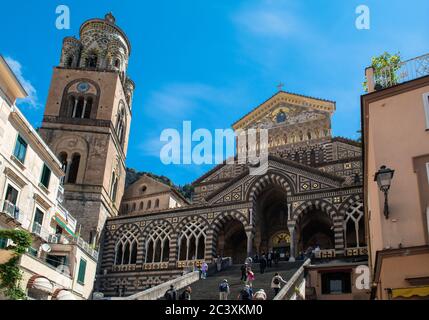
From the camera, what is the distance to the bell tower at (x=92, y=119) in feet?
128

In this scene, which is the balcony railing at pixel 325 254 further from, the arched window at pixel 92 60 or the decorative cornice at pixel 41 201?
the arched window at pixel 92 60

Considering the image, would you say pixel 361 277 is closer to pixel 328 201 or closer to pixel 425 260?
pixel 328 201

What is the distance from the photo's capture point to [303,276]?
A: 2497 centimetres

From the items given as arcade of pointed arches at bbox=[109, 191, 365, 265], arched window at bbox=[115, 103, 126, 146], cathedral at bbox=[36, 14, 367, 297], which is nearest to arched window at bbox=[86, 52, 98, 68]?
cathedral at bbox=[36, 14, 367, 297]

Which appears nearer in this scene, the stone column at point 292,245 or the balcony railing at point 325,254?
the balcony railing at point 325,254

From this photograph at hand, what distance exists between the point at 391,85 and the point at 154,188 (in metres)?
35.5

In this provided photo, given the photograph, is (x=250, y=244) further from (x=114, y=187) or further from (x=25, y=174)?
(x=114, y=187)

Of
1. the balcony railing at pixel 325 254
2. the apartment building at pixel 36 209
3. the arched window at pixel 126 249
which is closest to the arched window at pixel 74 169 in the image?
the arched window at pixel 126 249

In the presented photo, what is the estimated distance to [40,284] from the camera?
21250 mm

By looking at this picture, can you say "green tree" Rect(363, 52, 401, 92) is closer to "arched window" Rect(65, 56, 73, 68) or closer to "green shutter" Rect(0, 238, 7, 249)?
"green shutter" Rect(0, 238, 7, 249)

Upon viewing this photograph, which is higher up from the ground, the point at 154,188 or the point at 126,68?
the point at 126,68

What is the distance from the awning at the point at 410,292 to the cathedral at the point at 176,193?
17507 mm

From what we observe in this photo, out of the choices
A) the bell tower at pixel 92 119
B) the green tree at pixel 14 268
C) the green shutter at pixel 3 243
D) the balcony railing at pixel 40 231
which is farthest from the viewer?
the bell tower at pixel 92 119
